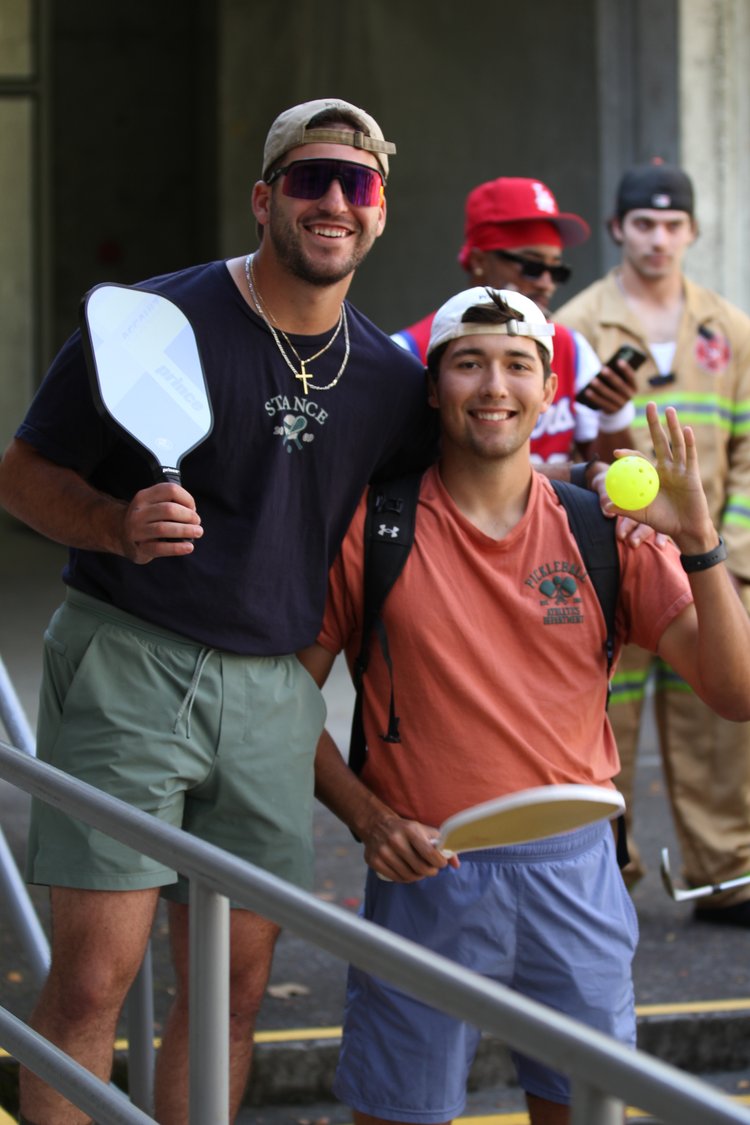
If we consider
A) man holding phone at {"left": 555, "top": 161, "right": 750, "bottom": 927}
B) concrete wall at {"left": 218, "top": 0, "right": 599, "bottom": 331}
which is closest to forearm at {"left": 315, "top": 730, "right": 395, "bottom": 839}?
man holding phone at {"left": 555, "top": 161, "right": 750, "bottom": 927}

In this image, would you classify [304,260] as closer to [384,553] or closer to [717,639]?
[384,553]

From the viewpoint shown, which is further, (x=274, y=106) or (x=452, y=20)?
(x=274, y=106)

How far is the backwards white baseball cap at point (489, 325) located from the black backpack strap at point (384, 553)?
289 mm

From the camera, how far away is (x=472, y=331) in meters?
2.99

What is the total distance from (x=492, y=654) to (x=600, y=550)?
11.0 inches

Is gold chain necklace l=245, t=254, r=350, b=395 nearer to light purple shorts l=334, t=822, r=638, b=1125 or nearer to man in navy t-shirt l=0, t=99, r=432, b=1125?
man in navy t-shirt l=0, t=99, r=432, b=1125

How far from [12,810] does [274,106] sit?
783cm

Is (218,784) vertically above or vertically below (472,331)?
below

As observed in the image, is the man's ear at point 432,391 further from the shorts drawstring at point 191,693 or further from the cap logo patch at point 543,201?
the cap logo patch at point 543,201

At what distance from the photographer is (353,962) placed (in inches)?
72.9

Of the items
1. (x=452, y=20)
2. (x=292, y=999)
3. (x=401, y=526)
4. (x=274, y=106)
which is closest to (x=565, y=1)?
(x=452, y=20)

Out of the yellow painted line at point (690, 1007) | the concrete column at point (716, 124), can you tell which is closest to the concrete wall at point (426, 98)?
the concrete column at point (716, 124)

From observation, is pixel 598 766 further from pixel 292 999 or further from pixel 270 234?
pixel 292 999

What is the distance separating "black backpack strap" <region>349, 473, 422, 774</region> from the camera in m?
2.95
